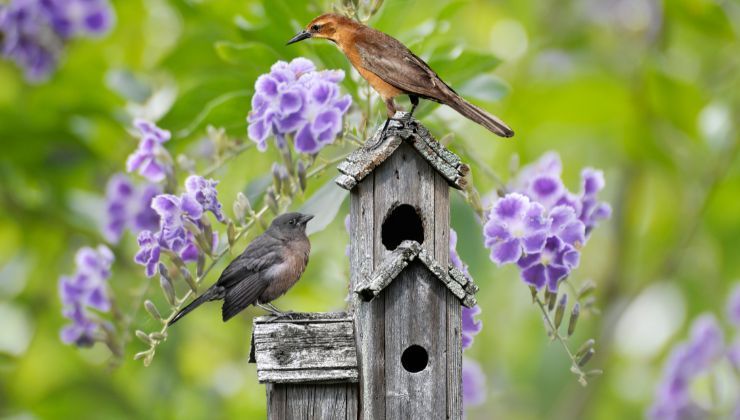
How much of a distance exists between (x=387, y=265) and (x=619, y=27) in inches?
190

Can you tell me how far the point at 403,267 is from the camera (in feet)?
9.46

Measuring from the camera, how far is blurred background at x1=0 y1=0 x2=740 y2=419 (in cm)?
508

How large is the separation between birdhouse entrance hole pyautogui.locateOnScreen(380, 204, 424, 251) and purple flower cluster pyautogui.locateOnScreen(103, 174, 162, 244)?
48.9 inches

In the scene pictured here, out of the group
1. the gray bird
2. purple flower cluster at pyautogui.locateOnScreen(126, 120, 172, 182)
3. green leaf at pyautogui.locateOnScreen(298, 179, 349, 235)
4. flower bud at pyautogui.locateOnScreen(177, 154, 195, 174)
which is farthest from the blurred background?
the gray bird

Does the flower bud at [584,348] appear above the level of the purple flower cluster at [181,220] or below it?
below

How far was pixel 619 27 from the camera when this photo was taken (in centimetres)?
728

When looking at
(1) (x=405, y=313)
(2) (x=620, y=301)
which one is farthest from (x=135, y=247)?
(1) (x=405, y=313)

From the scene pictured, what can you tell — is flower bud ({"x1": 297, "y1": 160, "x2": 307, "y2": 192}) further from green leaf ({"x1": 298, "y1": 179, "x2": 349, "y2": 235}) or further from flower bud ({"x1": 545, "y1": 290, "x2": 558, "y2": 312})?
flower bud ({"x1": 545, "y1": 290, "x2": 558, "y2": 312})

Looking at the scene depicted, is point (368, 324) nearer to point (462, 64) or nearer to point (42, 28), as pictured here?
point (462, 64)

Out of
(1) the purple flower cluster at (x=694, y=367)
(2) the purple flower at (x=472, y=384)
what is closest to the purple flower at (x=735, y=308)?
(1) the purple flower cluster at (x=694, y=367)

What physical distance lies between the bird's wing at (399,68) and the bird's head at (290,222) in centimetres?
48

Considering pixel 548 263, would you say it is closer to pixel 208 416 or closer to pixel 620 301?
pixel 620 301

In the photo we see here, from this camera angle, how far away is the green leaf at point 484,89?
12.4ft

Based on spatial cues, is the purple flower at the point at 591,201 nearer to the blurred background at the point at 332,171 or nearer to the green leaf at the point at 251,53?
the blurred background at the point at 332,171
